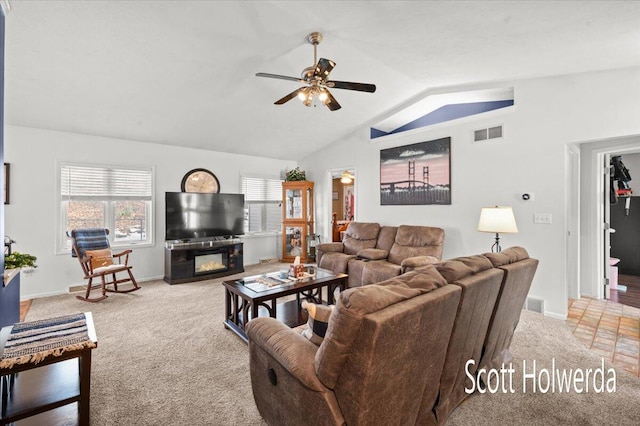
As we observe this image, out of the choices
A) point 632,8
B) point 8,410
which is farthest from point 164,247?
point 632,8

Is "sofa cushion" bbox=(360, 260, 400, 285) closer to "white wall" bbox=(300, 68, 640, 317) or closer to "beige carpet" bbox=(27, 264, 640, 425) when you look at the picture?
"white wall" bbox=(300, 68, 640, 317)

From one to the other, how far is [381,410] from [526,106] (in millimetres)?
4111

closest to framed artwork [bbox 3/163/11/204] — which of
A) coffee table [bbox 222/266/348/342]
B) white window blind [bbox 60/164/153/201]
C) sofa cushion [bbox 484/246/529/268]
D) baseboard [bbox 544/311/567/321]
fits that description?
white window blind [bbox 60/164/153/201]

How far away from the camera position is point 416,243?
15.0 feet

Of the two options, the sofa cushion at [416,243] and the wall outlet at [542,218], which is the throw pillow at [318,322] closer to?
the sofa cushion at [416,243]

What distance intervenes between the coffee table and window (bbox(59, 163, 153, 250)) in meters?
2.93

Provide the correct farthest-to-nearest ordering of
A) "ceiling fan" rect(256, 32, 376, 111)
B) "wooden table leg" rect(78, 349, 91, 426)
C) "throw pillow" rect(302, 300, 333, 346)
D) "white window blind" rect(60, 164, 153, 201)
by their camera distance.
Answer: "white window blind" rect(60, 164, 153, 201), "ceiling fan" rect(256, 32, 376, 111), "wooden table leg" rect(78, 349, 91, 426), "throw pillow" rect(302, 300, 333, 346)

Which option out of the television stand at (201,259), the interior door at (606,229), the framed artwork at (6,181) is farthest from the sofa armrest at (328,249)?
the framed artwork at (6,181)

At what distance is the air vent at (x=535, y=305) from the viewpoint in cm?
368

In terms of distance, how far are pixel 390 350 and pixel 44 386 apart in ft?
6.93

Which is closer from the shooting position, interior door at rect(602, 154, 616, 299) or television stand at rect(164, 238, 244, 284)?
interior door at rect(602, 154, 616, 299)

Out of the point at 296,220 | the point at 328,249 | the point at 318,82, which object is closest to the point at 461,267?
the point at 318,82

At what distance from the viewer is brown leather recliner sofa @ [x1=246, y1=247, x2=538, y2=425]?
1186mm

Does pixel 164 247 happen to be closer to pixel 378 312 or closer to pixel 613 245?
pixel 378 312
